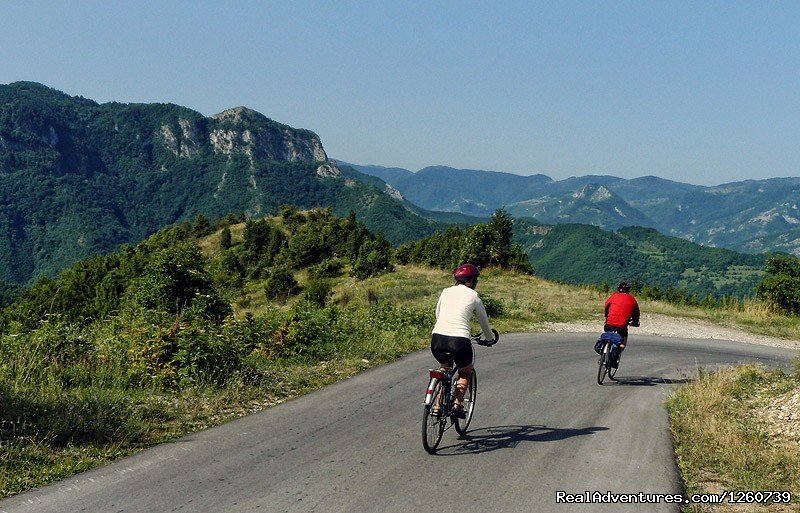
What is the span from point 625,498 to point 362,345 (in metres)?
8.59

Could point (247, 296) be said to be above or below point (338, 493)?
below

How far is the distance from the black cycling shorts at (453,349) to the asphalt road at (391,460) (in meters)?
1.14

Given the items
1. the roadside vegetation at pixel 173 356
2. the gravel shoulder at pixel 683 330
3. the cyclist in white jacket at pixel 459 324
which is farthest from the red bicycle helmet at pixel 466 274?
the gravel shoulder at pixel 683 330

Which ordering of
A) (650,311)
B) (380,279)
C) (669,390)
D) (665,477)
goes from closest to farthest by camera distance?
(665,477)
(669,390)
(650,311)
(380,279)

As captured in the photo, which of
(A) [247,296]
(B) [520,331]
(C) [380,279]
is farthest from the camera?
(A) [247,296]

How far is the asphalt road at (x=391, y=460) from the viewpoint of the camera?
553 cm

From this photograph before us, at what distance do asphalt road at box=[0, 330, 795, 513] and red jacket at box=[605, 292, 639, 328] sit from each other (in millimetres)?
1840

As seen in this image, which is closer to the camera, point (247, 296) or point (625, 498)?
point (625, 498)

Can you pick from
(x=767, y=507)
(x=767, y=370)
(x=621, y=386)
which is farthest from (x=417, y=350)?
(x=767, y=507)

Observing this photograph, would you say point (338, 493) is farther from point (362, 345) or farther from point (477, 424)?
point (362, 345)

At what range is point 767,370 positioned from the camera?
13.9 meters

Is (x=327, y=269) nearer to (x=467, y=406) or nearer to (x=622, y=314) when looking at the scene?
(x=622, y=314)

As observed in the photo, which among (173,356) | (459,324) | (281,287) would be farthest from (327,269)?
(459,324)

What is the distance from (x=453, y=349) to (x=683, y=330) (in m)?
19.9
